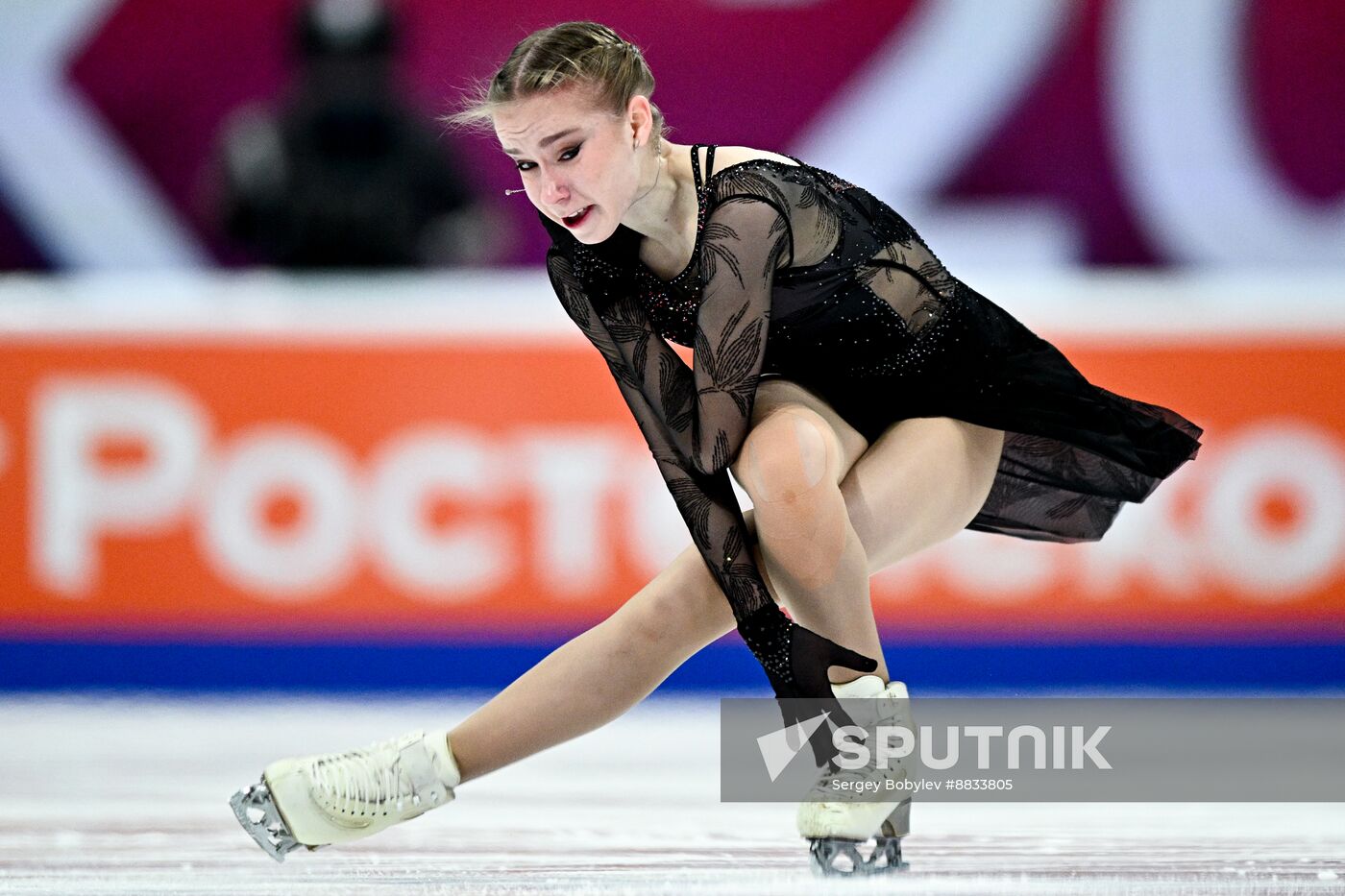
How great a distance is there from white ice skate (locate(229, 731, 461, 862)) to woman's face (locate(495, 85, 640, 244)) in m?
0.70

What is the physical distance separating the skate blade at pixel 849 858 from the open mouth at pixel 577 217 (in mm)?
780

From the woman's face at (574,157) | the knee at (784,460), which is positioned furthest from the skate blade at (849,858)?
the woman's face at (574,157)

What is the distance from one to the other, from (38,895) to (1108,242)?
13.9ft

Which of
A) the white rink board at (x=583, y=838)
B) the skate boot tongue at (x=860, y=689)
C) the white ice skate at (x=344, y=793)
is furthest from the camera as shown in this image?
the white ice skate at (x=344, y=793)

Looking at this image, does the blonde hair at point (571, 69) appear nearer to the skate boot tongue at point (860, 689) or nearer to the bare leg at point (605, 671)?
the bare leg at point (605, 671)

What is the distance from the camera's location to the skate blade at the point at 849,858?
1.98 metres

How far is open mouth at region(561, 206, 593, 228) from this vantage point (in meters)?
2.05

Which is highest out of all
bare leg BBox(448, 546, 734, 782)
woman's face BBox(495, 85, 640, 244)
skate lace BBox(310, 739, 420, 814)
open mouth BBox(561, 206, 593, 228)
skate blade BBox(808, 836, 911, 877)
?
woman's face BBox(495, 85, 640, 244)

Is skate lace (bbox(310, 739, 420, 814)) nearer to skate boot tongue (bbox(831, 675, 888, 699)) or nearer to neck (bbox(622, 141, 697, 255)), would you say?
skate boot tongue (bbox(831, 675, 888, 699))

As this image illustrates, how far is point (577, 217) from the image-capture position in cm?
206

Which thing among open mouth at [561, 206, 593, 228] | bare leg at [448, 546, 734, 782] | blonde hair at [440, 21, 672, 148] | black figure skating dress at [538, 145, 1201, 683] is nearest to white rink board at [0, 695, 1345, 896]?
bare leg at [448, 546, 734, 782]

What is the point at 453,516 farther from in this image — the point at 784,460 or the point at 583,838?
the point at 784,460

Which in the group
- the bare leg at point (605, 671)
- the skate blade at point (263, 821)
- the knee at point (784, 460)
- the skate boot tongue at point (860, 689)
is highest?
the knee at point (784, 460)

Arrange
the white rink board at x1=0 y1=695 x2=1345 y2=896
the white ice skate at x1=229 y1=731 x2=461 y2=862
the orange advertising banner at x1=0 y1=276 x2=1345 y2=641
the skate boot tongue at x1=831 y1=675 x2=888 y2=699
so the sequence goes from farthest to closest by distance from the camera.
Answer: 1. the orange advertising banner at x1=0 y1=276 x2=1345 y2=641
2. the white ice skate at x1=229 y1=731 x2=461 y2=862
3. the skate boot tongue at x1=831 y1=675 x2=888 y2=699
4. the white rink board at x1=0 y1=695 x2=1345 y2=896
